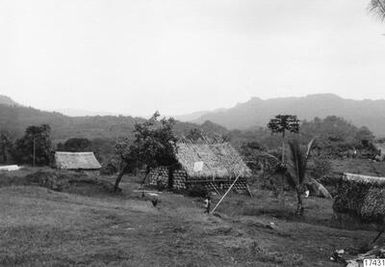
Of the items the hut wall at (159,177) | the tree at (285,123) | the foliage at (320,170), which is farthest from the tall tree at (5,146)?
the foliage at (320,170)

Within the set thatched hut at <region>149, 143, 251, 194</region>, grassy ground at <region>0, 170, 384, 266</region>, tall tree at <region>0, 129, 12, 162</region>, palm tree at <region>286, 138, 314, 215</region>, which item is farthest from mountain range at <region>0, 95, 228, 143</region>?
grassy ground at <region>0, 170, 384, 266</region>

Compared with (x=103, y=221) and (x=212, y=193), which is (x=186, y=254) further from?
(x=212, y=193)

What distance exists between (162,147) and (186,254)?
1707 cm

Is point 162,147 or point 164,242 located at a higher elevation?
point 162,147

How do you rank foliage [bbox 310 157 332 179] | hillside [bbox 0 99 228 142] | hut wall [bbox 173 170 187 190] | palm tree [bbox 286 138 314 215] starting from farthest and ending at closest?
hillside [bbox 0 99 228 142] → foliage [bbox 310 157 332 179] → hut wall [bbox 173 170 187 190] → palm tree [bbox 286 138 314 215]

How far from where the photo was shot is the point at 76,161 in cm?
5325

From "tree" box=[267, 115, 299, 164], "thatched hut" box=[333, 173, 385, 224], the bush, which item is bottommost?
the bush

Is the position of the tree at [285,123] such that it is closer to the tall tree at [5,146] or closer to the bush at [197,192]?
the bush at [197,192]

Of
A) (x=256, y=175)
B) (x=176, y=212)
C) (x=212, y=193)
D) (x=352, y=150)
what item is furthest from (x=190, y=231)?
(x=352, y=150)

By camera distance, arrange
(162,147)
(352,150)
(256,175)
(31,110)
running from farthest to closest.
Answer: (31,110)
(352,150)
(256,175)
(162,147)

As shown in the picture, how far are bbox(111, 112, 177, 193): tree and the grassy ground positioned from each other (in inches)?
177

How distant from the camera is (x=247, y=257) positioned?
14.4 m

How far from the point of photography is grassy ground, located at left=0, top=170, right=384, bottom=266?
13562 millimetres

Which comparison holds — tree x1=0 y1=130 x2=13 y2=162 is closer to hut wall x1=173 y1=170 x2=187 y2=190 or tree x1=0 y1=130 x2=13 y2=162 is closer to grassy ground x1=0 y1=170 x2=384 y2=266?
hut wall x1=173 y1=170 x2=187 y2=190
